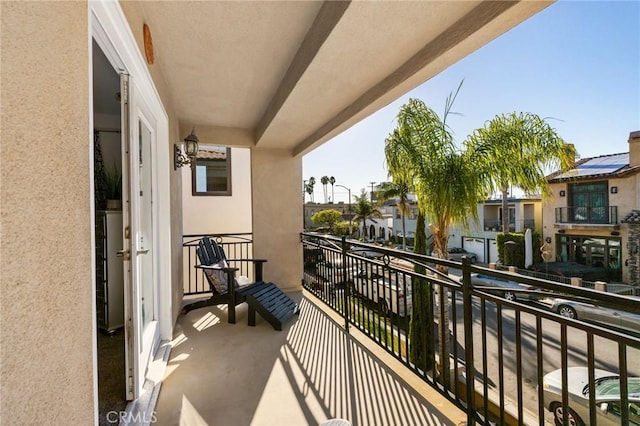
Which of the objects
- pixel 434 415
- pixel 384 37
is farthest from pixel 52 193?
pixel 434 415

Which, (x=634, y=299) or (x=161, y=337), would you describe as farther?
(x=161, y=337)

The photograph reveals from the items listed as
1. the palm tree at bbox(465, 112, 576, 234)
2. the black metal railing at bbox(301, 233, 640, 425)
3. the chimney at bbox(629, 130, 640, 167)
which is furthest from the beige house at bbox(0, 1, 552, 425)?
the chimney at bbox(629, 130, 640, 167)

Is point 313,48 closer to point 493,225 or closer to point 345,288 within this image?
point 345,288

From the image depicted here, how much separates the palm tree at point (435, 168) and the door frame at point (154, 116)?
3.16 meters

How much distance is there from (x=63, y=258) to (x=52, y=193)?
184 millimetres

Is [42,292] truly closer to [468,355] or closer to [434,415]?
[468,355]

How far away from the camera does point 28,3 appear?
632 millimetres

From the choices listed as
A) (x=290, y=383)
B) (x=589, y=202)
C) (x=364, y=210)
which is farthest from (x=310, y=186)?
(x=290, y=383)

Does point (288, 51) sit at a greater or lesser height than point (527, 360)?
greater

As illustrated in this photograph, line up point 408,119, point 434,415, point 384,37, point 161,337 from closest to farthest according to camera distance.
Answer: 1. point 434,415
2. point 384,37
3. point 161,337
4. point 408,119

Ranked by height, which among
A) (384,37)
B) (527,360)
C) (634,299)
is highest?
(384,37)

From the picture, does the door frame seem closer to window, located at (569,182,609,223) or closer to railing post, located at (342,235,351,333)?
railing post, located at (342,235,351,333)

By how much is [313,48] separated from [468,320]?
206 cm

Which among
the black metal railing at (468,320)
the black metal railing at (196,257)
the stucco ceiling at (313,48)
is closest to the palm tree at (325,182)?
the black metal railing at (196,257)
